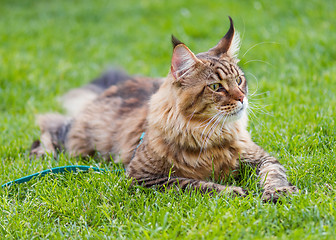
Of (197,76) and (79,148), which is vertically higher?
(197,76)

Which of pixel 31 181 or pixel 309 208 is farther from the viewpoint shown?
pixel 31 181

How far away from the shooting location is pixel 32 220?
2.71 m

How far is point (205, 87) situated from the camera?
286 centimetres

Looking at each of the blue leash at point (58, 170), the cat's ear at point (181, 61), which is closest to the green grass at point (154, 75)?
the blue leash at point (58, 170)

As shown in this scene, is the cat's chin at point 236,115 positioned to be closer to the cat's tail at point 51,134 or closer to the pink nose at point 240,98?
the pink nose at point 240,98

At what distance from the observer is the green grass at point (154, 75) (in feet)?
8.08

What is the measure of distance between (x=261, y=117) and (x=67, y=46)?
4543 millimetres

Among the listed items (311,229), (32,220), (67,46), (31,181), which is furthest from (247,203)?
(67,46)

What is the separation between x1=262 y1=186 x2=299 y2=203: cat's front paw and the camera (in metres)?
2.59

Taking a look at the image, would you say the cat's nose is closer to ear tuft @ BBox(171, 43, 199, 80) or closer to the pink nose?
the pink nose

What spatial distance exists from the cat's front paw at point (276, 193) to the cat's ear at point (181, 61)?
3.36 feet

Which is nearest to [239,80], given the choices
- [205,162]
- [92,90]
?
[205,162]

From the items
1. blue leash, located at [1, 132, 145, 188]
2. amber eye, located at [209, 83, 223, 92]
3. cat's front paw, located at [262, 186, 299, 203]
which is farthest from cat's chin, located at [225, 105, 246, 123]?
blue leash, located at [1, 132, 145, 188]

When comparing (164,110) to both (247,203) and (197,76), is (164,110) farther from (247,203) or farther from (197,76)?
(247,203)
